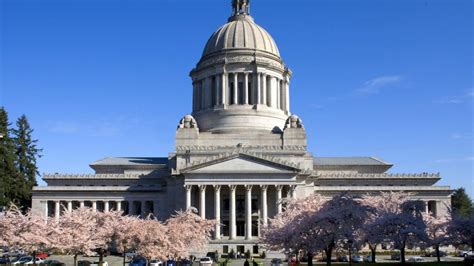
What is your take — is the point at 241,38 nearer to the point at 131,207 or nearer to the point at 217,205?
the point at 217,205

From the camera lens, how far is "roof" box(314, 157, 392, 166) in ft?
343

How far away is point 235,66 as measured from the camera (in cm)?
10881

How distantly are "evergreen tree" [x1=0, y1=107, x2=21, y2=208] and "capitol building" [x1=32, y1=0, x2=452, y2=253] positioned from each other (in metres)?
4.21

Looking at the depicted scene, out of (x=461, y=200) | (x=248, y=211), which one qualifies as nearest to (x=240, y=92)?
(x=248, y=211)

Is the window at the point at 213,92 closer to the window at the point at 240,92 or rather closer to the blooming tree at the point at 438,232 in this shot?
the window at the point at 240,92

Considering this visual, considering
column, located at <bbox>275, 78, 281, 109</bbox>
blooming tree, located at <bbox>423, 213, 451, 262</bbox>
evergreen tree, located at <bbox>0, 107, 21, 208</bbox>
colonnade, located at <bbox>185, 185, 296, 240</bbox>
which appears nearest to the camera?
blooming tree, located at <bbox>423, 213, 451, 262</bbox>

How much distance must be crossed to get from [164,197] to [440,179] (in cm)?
4892

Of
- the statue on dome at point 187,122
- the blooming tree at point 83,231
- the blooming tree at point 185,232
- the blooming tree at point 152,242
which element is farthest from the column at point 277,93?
the blooming tree at point 152,242

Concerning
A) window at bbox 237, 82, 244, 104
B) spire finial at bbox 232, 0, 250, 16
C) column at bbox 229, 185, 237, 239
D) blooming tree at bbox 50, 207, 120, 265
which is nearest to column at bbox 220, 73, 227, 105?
window at bbox 237, 82, 244, 104

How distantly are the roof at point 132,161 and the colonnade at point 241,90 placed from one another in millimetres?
13211

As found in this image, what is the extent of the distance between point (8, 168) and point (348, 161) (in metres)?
62.1

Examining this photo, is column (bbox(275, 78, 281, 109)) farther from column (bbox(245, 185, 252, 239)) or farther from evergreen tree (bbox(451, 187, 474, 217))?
evergreen tree (bbox(451, 187, 474, 217))

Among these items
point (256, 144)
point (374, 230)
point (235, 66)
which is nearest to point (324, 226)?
point (374, 230)

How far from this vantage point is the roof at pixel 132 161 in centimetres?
10400
